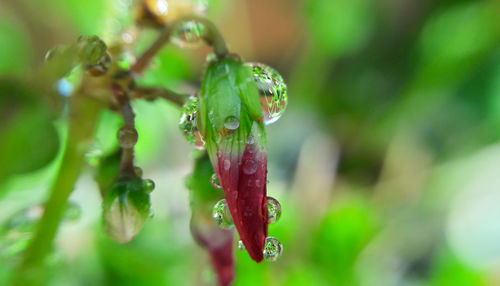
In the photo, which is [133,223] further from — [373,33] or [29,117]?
[373,33]

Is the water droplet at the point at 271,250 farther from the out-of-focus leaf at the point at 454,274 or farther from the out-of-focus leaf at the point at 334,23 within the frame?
the out-of-focus leaf at the point at 334,23

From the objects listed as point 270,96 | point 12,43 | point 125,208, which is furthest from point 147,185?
point 12,43

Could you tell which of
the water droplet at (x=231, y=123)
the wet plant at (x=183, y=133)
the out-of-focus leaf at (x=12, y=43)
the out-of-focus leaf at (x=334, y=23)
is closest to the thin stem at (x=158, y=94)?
the wet plant at (x=183, y=133)

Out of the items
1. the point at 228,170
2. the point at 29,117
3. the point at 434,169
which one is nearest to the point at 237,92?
the point at 228,170

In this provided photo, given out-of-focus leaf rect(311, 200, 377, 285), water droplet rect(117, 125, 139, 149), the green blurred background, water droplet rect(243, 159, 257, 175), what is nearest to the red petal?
water droplet rect(243, 159, 257, 175)

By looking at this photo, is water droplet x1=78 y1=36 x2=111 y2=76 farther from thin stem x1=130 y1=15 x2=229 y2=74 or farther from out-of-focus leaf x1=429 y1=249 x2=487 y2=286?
out-of-focus leaf x1=429 y1=249 x2=487 y2=286

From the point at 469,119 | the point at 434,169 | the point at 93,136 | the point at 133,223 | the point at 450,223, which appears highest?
the point at 469,119
